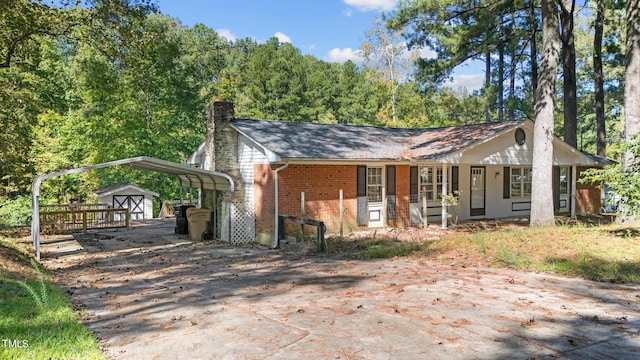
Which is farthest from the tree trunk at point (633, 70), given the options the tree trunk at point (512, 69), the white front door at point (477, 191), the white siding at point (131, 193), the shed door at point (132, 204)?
the shed door at point (132, 204)

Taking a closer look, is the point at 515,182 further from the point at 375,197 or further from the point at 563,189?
the point at 375,197

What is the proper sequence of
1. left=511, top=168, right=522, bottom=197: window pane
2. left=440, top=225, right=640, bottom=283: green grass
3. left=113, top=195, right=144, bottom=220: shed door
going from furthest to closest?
left=113, top=195, right=144, bottom=220: shed door → left=511, top=168, right=522, bottom=197: window pane → left=440, top=225, right=640, bottom=283: green grass

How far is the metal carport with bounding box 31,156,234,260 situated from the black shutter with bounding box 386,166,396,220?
5.89 metres

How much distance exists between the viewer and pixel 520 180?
2056 centimetres

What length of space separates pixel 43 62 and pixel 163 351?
102ft

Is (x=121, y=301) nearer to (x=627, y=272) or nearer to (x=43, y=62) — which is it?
(x=627, y=272)

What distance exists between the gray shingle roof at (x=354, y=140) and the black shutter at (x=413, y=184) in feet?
2.55

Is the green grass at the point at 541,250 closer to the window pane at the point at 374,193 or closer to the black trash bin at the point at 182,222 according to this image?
the window pane at the point at 374,193

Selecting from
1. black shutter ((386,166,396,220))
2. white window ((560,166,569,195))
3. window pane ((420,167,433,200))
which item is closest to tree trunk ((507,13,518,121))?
white window ((560,166,569,195))

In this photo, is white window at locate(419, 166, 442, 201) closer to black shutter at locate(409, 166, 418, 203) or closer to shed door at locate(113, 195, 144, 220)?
black shutter at locate(409, 166, 418, 203)

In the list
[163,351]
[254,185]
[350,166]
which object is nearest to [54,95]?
[254,185]

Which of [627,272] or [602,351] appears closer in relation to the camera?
[602,351]

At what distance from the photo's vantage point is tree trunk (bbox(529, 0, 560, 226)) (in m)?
14.5

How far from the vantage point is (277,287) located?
325 inches
